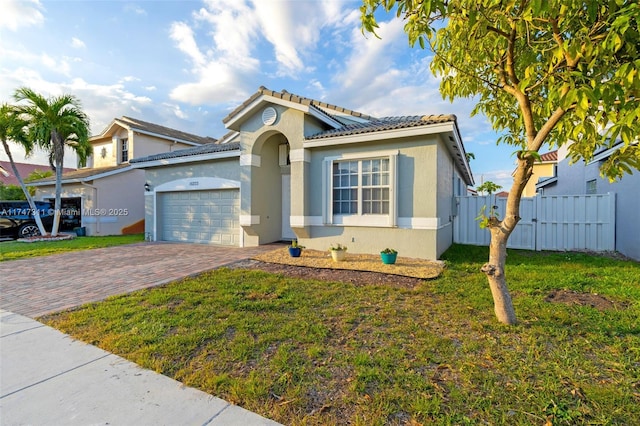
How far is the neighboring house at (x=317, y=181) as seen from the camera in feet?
26.6

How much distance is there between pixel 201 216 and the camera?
1237cm

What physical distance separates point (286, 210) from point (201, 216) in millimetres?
3774

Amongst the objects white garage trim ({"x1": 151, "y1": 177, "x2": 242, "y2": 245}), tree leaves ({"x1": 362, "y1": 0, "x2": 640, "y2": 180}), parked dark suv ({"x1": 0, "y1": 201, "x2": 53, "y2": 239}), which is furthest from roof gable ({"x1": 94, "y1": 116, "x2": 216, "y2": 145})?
tree leaves ({"x1": 362, "y1": 0, "x2": 640, "y2": 180})

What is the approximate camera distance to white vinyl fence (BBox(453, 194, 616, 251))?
31.4ft

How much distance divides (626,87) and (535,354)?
2.86 m

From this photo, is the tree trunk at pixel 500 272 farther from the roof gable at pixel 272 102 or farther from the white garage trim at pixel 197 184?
the white garage trim at pixel 197 184

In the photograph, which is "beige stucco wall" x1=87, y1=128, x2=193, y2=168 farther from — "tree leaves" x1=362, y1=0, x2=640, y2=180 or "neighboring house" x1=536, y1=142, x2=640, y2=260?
Answer: "neighboring house" x1=536, y1=142, x2=640, y2=260

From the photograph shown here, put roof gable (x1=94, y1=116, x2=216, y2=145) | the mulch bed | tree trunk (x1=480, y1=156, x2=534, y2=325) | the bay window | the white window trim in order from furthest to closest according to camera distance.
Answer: roof gable (x1=94, y1=116, x2=216, y2=145) < the bay window < the white window trim < the mulch bed < tree trunk (x1=480, y1=156, x2=534, y2=325)

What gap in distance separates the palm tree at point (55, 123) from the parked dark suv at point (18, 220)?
2126mm

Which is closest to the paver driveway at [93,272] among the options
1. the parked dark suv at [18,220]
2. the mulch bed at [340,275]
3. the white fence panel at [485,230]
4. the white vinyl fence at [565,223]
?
the mulch bed at [340,275]

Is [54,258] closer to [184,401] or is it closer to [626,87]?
[184,401]

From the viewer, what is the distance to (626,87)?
2637 millimetres

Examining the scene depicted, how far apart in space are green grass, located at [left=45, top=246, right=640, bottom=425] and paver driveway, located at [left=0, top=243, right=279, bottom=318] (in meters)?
0.81

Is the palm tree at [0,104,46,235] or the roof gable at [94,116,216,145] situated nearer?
the palm tree at [0,104,46,235]
